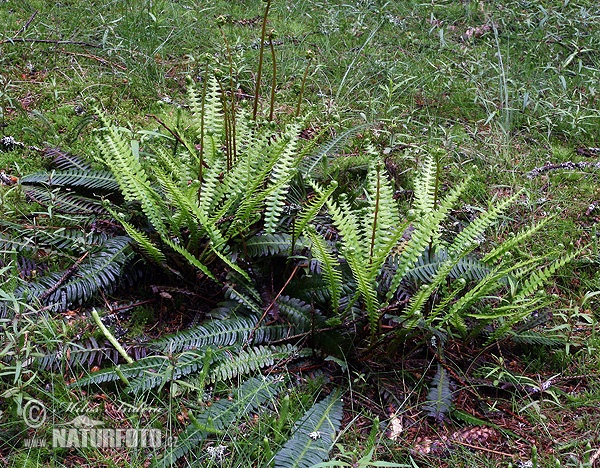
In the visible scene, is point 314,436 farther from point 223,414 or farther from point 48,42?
point 48,42

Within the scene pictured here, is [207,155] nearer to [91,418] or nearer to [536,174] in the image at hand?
[91,418]

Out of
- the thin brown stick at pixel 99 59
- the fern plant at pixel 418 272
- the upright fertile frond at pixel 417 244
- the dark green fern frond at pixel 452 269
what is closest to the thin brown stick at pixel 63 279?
the fern plant at pixel 418 272

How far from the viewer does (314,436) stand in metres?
2.05

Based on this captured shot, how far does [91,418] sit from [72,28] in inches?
140

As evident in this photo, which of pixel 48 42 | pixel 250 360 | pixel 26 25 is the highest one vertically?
pixel 26 25

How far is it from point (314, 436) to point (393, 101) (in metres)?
2.83

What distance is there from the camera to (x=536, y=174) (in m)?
3.58

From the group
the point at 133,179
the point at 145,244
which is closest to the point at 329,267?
the point at 145,244

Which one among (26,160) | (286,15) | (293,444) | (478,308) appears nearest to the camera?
(293,444)

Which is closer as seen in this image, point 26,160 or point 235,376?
point 235,376

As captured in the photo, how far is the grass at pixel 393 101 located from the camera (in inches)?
88.4

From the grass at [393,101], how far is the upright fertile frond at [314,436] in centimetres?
6

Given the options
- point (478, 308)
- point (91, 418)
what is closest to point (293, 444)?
point (91, 418)

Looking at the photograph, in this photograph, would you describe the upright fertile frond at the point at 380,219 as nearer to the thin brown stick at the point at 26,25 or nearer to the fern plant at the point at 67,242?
the fern plant at the point at 67,242
